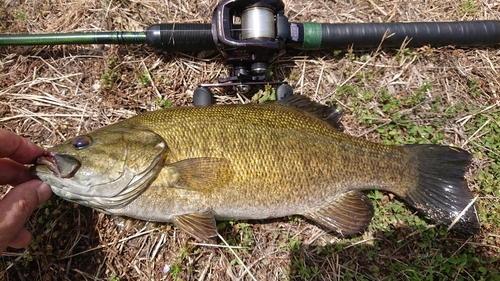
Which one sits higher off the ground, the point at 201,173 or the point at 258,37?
the point at 258,37

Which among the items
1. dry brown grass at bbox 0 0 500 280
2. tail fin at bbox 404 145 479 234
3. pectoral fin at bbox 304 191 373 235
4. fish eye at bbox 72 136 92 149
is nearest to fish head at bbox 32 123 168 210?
fish eye at bbox 72 136 92 149

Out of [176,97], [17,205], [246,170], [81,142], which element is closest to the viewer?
[17,205]

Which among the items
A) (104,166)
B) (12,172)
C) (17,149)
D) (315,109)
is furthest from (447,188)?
(12,172)

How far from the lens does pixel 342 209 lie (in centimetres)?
276

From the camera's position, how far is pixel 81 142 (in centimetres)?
232

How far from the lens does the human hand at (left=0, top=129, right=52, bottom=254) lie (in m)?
2.03

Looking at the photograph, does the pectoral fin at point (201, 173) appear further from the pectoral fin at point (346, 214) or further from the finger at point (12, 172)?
the finger at point (12, 172)

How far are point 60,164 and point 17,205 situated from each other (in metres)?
0.34

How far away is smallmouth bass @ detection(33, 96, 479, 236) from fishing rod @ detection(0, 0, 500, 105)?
431 millimetres

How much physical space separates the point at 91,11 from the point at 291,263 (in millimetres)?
3245

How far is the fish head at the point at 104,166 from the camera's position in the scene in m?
2.21

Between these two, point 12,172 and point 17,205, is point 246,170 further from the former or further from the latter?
point 12,172

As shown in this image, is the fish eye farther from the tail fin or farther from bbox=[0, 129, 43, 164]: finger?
the tail fin

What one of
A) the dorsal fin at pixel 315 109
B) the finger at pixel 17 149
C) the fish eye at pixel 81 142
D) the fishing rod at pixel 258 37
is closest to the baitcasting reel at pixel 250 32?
the fishing rod at pixel 258 37
